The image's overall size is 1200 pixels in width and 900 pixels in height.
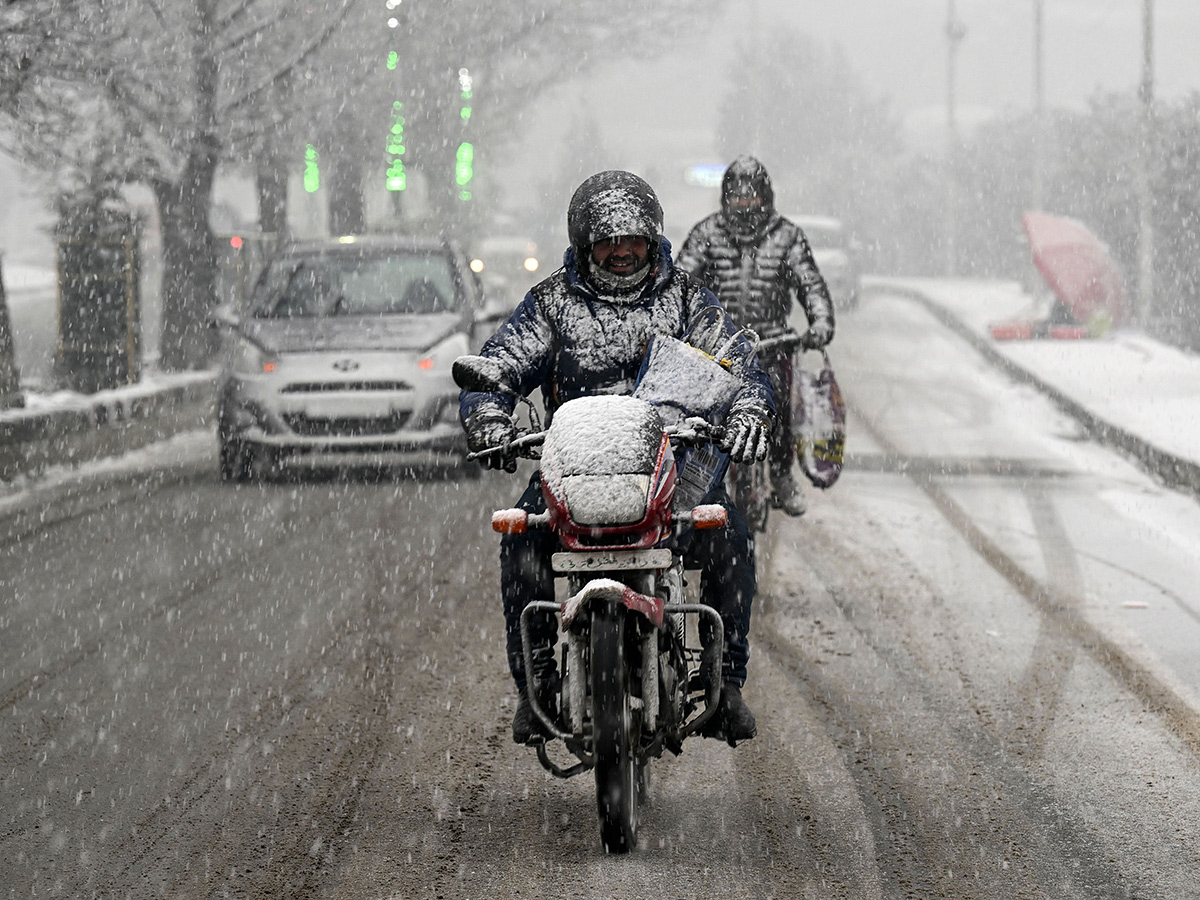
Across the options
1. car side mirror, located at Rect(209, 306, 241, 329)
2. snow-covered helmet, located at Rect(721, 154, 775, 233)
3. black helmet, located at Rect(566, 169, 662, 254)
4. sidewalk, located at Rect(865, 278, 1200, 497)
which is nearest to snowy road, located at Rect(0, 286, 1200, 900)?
black helmet, located at Rect(566, 169, 662, 254)

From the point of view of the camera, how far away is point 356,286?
13.2 meters

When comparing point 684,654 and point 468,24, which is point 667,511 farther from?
point 468,24

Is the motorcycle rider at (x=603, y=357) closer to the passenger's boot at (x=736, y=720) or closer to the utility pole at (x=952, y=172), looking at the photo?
the passenger's boot at (x=736, y=720)

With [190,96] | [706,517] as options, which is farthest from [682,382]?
[190,96]

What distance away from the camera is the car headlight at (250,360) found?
40.0 ft

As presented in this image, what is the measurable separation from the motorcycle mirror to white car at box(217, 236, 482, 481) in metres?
7.24

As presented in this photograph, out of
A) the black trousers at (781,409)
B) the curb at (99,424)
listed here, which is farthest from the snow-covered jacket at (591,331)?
the curb at (99,424)

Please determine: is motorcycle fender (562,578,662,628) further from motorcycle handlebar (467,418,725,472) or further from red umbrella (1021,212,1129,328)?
red umbrella (1021,212,1129,328)

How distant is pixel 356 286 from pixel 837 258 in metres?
17.7

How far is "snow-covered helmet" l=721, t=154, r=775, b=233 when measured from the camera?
8.34 metres

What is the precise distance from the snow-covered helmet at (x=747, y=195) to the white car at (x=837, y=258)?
20.9 m

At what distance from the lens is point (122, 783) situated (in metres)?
5.17

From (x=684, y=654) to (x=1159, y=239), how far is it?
22.7 metres

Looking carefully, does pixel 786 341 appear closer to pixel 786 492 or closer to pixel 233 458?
pixel 786 492
